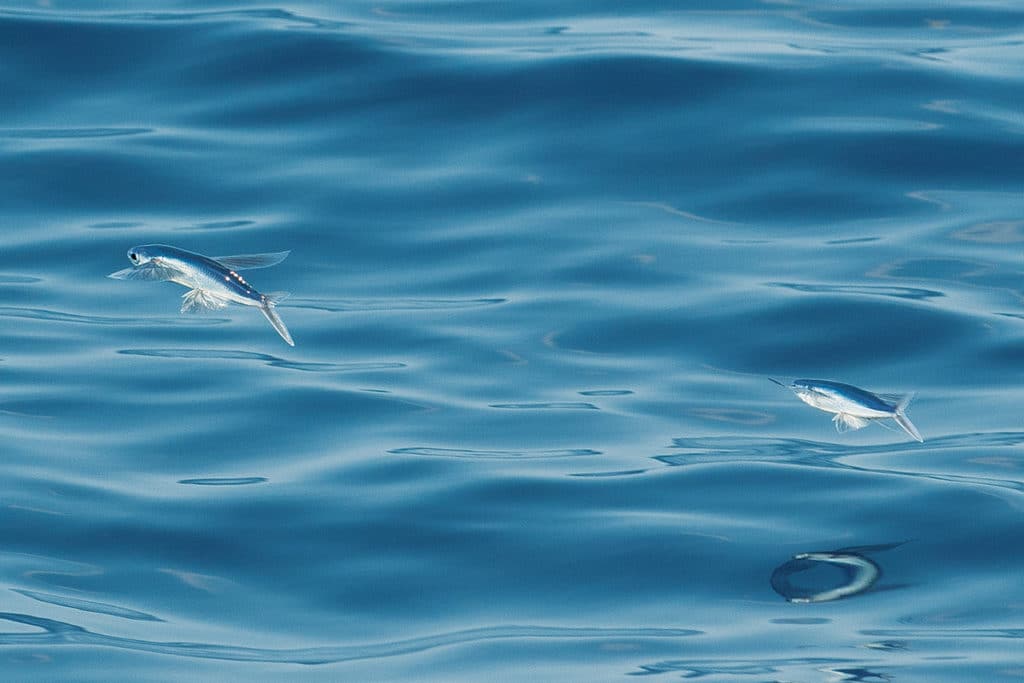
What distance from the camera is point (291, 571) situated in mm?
6008

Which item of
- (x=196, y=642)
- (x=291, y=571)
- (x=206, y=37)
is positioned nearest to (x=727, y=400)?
(x=291, y=571)

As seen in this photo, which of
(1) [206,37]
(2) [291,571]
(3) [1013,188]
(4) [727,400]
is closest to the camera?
(2) [291,571]

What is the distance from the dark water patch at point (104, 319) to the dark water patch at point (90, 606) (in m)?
2.77

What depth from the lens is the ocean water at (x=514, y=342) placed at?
564cm

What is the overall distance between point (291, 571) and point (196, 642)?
0.63 meters

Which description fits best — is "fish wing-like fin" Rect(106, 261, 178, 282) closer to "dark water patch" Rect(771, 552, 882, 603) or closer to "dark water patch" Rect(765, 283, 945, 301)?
"dark water patch" Rect(771, 552, 882, 603)

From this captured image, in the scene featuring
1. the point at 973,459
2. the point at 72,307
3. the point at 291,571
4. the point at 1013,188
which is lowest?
the point at 291,571

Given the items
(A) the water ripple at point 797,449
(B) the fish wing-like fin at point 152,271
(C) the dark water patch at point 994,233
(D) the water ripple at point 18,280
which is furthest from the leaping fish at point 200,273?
(C) the dark water patch at point 994,233

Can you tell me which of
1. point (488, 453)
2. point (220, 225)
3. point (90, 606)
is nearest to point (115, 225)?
point (220, 225)

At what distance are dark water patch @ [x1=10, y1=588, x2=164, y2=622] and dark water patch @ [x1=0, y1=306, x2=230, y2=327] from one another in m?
2.77

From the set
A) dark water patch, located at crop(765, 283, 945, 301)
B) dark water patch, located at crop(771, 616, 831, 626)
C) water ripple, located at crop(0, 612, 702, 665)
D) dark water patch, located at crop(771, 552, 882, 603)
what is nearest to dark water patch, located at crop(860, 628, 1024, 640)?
dark water patch, located at crop(771, 616, 831, 626)

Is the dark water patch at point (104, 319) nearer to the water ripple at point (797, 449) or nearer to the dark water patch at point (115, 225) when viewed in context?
the dark water patch at point (115, 225)

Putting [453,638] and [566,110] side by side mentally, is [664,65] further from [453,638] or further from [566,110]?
[453,638]

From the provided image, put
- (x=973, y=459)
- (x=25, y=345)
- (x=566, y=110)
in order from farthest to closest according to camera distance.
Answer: (x=566, y=110) < (x=25, y=345) < (x=973, y=459)
